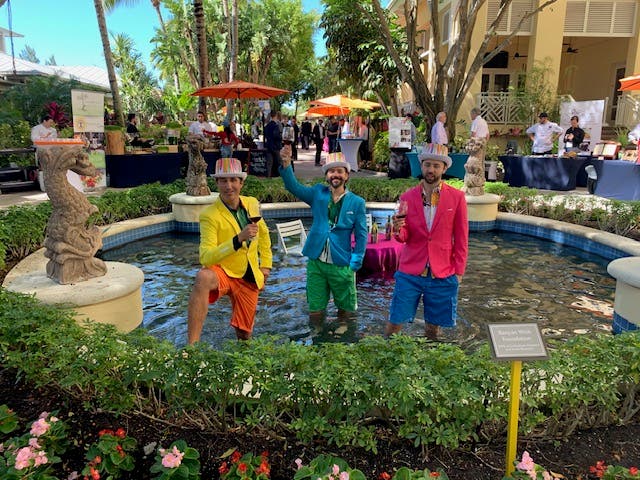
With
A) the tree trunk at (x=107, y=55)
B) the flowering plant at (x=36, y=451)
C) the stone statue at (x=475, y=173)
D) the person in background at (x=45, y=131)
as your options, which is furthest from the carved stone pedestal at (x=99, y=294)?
the tree trunk at (x=107, y=55)

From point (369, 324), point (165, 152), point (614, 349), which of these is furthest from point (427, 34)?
point (614, 349)

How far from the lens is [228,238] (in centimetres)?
416

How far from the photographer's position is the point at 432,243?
4164mm

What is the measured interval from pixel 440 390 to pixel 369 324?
2.96 m

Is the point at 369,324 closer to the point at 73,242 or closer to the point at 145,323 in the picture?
the point at 145,323

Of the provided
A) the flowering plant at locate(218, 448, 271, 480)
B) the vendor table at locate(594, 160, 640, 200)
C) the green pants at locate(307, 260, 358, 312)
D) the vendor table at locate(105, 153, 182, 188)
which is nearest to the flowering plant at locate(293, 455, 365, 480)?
the flowering plant at locate(218, 448, 271, 480)

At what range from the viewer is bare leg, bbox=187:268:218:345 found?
13.0ft

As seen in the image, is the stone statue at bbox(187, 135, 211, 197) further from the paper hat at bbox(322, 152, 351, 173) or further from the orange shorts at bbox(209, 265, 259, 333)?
the orange shorts at bbox(209, 265, 259, 333)

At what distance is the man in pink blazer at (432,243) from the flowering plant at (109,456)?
2.42m

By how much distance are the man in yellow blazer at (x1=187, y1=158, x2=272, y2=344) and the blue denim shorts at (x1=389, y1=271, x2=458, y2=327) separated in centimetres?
114

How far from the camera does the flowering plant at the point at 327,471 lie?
2.17 meters

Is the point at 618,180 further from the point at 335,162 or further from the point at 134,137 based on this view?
the point at 134,137

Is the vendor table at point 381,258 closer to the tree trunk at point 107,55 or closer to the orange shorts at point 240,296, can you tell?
the orange shorts at point 240,296

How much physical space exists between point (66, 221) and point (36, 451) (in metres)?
2.79
